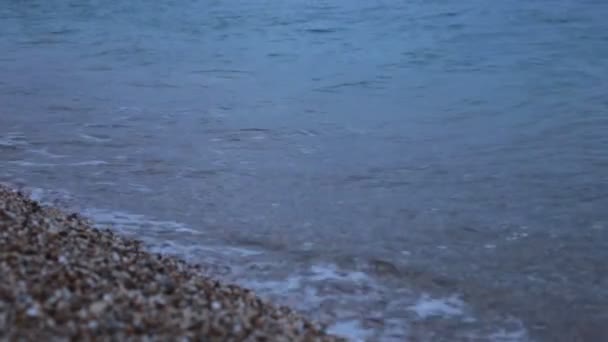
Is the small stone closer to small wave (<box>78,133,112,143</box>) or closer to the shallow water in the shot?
the shallow water

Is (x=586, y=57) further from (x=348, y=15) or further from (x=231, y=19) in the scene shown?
(x=231, y=19)

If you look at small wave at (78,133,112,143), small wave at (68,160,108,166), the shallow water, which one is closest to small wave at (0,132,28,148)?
the shallow water

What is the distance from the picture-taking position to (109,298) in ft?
11.3

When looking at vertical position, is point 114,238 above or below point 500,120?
above

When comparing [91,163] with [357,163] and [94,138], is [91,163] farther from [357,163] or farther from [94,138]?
[357,163]

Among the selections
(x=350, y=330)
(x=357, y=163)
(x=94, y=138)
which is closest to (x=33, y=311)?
(x=350, y=330)

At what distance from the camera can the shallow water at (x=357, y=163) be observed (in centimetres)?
488

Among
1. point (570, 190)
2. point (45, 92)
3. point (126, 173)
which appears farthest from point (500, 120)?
point (45, 92)

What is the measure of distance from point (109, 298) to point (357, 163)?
414 centimetres

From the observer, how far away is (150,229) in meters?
5.79

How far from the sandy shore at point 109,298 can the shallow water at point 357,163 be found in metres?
0.68

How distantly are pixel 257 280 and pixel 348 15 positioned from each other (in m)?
13.2

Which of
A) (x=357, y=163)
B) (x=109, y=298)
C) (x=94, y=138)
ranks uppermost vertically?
(x=109, y=298)

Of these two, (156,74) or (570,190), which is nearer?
(570,190)
